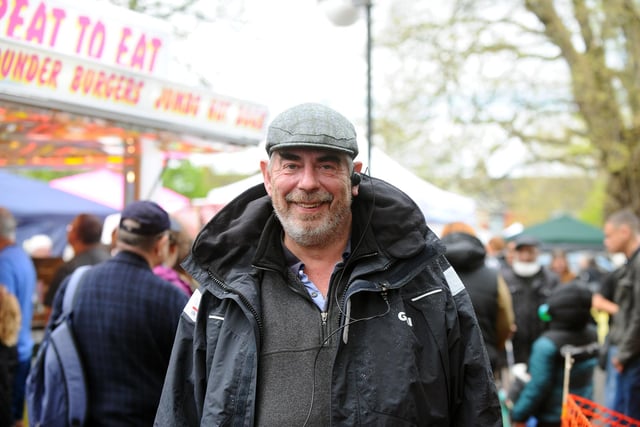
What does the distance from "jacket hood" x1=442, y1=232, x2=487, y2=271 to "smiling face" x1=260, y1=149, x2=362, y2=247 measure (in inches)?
114

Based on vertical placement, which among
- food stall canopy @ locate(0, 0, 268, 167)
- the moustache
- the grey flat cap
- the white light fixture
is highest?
the white light fixture

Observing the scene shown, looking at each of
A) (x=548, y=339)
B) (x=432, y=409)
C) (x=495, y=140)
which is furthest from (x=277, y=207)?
(x=495, y=140)

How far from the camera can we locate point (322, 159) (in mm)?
2686

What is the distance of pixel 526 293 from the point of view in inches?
353

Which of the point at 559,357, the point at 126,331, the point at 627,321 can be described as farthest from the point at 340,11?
the point at 126,331

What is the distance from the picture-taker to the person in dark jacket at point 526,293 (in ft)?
29.0

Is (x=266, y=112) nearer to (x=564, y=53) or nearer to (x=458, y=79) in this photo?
(x=458, y=79)

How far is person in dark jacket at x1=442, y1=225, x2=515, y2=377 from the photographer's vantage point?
5.56 meters

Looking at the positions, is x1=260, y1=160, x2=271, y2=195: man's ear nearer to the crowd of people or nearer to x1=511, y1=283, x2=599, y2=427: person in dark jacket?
the crowd of people

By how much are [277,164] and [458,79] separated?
14926 mm

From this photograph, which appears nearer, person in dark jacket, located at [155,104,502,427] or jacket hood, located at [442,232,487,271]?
person in dark jacket, located at [155,104,502,427]

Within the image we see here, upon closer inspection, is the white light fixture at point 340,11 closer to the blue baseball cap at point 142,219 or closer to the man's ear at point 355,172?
the blue baseball cap at point 142,219

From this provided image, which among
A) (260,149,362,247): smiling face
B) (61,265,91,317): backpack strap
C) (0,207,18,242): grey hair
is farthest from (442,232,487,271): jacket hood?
(0,207,18,242): grey hair

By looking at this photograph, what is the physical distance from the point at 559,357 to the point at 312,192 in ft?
11.3
